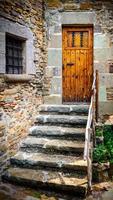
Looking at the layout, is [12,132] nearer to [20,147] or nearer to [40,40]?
[20,147]

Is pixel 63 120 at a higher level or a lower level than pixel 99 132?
higher

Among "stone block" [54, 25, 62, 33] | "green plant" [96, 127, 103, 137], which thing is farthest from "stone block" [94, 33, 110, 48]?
"green plant" [96, 127, 103, 137]

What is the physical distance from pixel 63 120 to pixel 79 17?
111 inches

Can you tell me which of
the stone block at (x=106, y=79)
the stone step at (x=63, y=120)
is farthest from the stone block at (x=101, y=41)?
the stone step at (x=63, y=120)

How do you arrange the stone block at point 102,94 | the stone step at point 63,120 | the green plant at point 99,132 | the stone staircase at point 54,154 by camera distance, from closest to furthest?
the stone staircase at point 54,154, the stone step at point 63,120, the green plant at point 99,132, the stone block at point 102,94

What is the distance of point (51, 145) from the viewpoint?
21.9 feet

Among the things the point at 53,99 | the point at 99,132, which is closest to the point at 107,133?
the point at 99,132

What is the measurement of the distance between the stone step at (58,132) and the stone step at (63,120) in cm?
18

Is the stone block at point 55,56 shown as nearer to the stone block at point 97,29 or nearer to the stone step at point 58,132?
the stone block at point 97,29

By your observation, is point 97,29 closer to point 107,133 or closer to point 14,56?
point 14,56

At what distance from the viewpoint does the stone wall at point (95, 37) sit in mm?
8109

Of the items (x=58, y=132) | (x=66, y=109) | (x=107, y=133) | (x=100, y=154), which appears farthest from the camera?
(x=107, y=133)

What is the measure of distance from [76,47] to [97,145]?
2.78 metres

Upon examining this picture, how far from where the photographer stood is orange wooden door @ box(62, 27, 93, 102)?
839 cm
